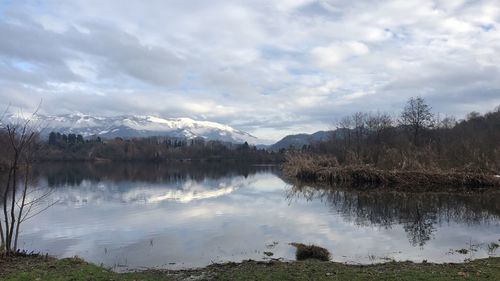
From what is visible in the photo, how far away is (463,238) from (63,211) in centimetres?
2365

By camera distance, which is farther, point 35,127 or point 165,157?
point 165,157

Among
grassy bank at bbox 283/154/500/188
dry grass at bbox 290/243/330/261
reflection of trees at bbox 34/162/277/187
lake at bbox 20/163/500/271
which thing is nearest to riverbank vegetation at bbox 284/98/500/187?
grassy bank at bbox 283/154/500/188

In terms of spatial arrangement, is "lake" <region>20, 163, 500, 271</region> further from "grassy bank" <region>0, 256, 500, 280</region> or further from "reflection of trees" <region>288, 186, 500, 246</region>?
"grassy bank" <region>0, 256, 500, 280</region>

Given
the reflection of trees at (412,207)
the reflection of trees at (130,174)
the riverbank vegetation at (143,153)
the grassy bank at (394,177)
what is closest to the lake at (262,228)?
the reflection of trees at (412,207)

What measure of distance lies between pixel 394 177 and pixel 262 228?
26.3 meters

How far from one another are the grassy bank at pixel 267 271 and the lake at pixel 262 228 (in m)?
2.11

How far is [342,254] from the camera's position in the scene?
55.5ft

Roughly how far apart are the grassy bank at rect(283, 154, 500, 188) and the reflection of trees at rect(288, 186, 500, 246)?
4.30m

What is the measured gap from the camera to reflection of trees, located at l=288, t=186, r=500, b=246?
24156 mm

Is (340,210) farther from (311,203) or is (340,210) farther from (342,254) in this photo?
(342,254)

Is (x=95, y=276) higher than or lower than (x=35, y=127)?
lower

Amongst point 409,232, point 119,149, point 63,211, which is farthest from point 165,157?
point 409,232

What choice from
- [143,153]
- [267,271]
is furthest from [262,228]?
[143,153]

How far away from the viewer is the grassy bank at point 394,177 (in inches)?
1688
